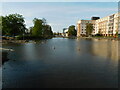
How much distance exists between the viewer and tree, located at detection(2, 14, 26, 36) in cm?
6813

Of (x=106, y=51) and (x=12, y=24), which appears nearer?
(x=106, y=51)

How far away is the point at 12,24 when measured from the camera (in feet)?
231

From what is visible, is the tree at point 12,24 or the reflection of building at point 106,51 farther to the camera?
the tree at point 12,24

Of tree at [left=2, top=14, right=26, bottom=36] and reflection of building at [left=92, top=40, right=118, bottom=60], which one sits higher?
tree at [left=2, top=14, right=26, bottom=36]

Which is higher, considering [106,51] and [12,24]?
[12,24]

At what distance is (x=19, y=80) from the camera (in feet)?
30.8

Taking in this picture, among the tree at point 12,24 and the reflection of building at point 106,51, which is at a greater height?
the tree at point 12,24

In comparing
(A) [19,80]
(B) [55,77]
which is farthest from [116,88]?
(A) [19,80]

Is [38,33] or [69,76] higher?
[38,33]

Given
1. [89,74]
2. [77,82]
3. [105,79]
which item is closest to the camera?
[77,82]

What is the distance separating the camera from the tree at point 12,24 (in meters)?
68.1

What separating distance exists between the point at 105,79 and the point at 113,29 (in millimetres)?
111066

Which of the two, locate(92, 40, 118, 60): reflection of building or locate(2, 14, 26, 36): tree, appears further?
locate(2, 14, 26, 36): tree

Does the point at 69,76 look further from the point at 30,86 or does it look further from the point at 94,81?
the point at 30,86
